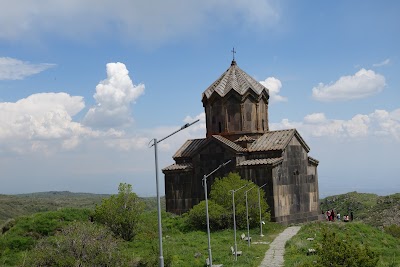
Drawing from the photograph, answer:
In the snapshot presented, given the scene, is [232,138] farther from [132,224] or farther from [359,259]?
[359,259]

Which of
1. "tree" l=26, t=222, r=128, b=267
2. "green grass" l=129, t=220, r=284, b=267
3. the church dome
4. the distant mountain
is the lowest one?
the distant mountain

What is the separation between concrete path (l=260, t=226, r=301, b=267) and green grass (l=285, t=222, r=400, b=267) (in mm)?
366

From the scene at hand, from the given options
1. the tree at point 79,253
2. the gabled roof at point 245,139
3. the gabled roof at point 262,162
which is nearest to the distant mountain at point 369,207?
the gabled roof at point 262,162

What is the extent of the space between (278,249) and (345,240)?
14.7 feet

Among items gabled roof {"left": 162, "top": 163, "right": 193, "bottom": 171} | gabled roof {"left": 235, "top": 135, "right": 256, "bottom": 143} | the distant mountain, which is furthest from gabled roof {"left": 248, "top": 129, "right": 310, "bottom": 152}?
the distant mountain

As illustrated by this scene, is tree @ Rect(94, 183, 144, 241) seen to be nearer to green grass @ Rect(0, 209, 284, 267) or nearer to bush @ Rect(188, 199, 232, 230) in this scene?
green grass @ Rect(0, 209, 284, 267)

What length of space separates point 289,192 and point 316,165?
4.83 metres

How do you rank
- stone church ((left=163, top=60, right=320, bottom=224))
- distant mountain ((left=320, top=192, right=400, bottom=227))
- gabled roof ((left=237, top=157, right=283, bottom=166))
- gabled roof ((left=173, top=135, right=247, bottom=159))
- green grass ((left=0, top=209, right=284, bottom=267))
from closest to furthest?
green grass ((left=0, top=209, right=284, bottom=267))
gabled roof ((left=237, top=157, right=283, bottom=166))
stone church ((left=163, top=60, right=320, bottom=224))
gabled roof ((left=173, top=135, right=247, bottom=159))
distant mountain ((left=320, top=192, right=400, bottom=227))

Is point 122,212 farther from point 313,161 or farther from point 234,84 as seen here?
point 313,161

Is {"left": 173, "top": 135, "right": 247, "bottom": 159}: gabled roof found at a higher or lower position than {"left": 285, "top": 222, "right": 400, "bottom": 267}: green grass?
higher

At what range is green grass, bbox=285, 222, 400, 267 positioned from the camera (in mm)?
20495

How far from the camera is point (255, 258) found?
2148 cm

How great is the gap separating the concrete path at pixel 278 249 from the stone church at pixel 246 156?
223 centimetres

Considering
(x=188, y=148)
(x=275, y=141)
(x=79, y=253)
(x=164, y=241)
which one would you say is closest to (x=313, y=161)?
(x=275, y=141)
